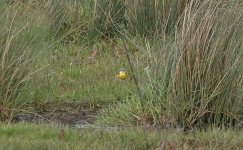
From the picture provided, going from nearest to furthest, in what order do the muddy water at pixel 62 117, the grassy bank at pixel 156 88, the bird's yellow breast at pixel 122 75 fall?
the grassy bank at pixel 156 88 → the muddy water at pixel 62 117 → the bird's yellow breast at pixel 122 75

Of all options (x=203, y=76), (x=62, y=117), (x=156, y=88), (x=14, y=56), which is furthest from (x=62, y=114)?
(x=203, y=76)

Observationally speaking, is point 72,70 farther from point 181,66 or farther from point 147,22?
point 181,66

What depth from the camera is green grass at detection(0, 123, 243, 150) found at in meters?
5.88

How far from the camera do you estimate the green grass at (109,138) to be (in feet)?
19.3

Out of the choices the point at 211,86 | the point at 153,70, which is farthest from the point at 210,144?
the point at 153,70

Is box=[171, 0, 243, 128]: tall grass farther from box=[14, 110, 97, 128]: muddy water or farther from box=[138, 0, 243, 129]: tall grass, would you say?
box=[14, 110, 97, 128]: muddy water

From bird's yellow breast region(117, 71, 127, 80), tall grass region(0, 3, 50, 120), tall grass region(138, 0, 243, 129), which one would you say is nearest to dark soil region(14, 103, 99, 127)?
tall grass region(0, 3, 50, 120)

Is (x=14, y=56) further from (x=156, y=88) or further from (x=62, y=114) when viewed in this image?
(x=156, y=88)

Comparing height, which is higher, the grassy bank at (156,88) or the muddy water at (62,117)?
the grassy bank at (156,88)

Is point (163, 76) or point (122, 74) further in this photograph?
point (122, 74)

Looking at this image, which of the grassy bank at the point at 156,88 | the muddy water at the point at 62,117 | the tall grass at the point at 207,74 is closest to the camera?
the grassy bank at the point at 156,88

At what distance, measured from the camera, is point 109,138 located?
6145mm

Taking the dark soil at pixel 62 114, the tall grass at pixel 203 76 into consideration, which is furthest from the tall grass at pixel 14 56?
the tall grass at pixel 203 76

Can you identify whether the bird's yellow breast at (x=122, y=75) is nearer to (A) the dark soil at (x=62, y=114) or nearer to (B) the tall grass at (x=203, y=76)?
(A) the dark soil at (x=62, y=114)
